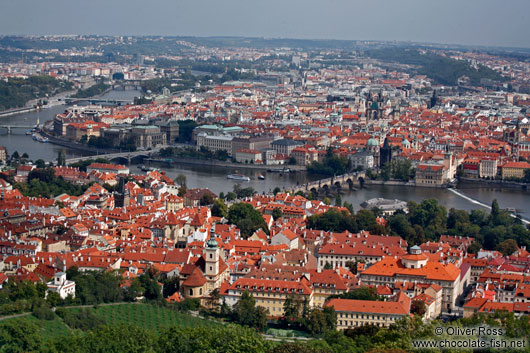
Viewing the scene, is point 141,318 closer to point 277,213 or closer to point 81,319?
point 81,319

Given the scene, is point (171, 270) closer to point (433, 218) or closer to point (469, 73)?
point (433, 218)

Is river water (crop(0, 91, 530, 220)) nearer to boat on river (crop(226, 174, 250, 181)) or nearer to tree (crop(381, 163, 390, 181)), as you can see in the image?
boat on river (crop(226, 174, 250, 181))

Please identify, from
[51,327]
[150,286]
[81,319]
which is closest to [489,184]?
[150,286]

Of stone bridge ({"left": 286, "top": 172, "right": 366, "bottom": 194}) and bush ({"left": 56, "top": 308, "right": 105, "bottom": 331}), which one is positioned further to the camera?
stone bridge ({"left": 286, "top": 172, "right": 366, "bottom": 194})

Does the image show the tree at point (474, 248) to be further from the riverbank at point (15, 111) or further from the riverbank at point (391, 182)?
the riverbank at point (15, 111)

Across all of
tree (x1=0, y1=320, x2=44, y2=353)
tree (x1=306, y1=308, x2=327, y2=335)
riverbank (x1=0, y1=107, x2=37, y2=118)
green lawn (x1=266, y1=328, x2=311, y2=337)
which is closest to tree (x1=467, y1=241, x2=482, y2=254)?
tree (x1=306, y1=308, x2=327, y2=335)

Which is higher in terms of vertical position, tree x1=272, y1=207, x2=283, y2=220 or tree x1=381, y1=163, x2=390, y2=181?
tree x1=272, y1=207, x2=283, y2=220

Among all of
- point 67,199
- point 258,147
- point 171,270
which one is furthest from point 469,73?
point 171,270
